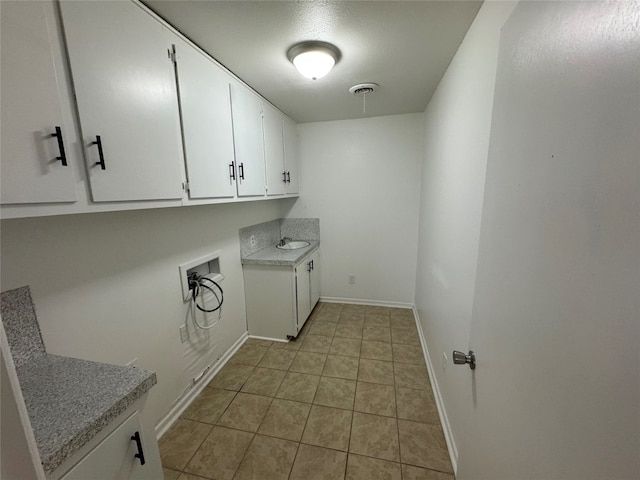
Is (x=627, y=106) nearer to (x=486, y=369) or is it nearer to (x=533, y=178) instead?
(x=533, y=178)

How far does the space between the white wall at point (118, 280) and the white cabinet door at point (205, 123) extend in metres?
0.37

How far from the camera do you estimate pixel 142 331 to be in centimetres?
149

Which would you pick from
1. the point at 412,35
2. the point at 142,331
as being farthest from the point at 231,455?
the point at 412,35

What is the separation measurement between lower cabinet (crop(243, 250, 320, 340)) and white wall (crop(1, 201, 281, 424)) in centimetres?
61

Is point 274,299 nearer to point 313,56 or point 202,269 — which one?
point 202,269

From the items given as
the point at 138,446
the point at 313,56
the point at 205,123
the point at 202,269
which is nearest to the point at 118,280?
the point at 202,269

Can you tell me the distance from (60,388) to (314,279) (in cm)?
247

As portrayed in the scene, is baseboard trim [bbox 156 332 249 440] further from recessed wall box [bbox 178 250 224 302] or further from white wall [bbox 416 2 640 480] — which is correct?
white wall [bbox 416 2 640 480]

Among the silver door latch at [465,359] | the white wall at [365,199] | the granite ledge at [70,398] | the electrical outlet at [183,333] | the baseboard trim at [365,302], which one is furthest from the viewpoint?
the baseboard trim at [365,302]

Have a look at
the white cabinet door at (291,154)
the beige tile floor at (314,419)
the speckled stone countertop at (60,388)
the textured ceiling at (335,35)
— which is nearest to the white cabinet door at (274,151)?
the white cabinet door at (291,154)

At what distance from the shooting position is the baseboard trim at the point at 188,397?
162 cm

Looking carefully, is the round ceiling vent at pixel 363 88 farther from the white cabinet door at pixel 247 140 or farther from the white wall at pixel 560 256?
the white wall at pixel 560 256

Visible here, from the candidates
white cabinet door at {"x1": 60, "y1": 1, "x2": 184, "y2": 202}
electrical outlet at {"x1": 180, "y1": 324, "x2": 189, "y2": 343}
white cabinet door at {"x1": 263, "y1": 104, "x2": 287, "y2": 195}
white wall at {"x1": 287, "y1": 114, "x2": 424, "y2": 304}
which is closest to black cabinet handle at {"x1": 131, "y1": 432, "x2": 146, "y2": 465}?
white cabinet door at {"x1": 60, "y1": 1, "x2": 184, "y2": 202}

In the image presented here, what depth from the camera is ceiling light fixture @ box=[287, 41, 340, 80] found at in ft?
4.79
